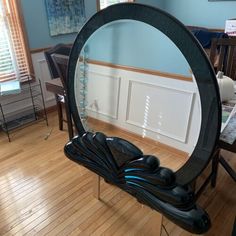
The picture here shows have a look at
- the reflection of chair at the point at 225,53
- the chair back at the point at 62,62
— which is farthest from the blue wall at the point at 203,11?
the chair back at the point at 62,62

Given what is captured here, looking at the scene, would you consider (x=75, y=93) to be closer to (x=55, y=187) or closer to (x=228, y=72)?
(x=55, y=187)

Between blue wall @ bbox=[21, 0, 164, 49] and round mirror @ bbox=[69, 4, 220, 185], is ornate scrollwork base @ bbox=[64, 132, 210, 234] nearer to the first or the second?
round mirror @ bbox=[69, 4, 220, 185]

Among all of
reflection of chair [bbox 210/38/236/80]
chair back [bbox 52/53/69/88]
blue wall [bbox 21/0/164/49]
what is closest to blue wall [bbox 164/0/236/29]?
blue wall [bbox 21/0/164/49]

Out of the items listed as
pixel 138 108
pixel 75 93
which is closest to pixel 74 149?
pixel 75 93

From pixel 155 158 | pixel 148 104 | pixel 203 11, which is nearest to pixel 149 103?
pixel 148 104

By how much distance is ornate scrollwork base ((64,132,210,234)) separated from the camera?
95 cm

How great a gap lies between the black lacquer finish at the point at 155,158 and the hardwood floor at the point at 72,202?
0.10m

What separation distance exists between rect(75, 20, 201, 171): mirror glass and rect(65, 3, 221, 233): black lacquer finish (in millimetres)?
36

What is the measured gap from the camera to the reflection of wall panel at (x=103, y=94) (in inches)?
46.4

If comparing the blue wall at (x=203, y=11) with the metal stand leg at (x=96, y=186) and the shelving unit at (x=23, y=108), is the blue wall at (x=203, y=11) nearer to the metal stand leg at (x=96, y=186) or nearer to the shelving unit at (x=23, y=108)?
the shelving unit at (x=23, y=108)

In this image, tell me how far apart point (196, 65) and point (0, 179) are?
73.3 inches

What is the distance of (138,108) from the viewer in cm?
110

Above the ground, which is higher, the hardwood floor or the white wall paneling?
the white wall paneling

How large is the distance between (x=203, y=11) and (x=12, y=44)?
11.9 ft
